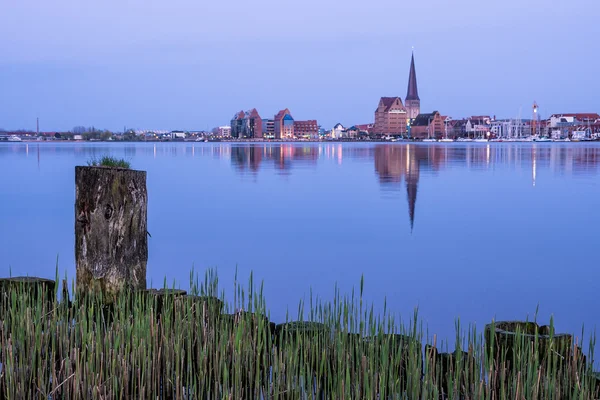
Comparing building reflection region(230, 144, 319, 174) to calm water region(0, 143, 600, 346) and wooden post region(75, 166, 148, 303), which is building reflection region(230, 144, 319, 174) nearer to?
calm water region(0, 143, 600, 346)

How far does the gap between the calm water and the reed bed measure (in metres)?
2.18

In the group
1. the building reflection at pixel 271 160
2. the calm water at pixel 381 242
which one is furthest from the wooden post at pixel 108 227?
the building reflection at pixel 271 160

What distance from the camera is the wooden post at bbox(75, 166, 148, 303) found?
7.62 m

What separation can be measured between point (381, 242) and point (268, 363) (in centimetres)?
1243

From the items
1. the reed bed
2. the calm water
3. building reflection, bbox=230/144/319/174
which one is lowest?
the calm water

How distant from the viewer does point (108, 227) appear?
301 inches

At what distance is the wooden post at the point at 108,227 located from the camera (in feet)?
25.0

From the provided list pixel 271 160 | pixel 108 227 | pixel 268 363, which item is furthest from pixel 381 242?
pixel 271 160

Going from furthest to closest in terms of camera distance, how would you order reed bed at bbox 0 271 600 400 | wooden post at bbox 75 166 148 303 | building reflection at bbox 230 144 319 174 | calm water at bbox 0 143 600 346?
building reflection at bbox 230 144 319 174, calm water at bbox 0 143 600 346, wooden post at bbox 75 166 148 303, reed bed at bbox 0 271 600 400

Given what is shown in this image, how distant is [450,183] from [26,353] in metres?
34.5

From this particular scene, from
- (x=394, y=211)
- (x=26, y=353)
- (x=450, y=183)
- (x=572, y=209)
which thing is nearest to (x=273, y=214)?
(x=394, y=211)

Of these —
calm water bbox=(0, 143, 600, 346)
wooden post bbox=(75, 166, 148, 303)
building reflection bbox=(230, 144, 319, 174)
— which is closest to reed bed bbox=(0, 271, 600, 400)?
wooden post bbox=(75, 166, 148, 303)

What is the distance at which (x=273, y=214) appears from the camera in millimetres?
25531

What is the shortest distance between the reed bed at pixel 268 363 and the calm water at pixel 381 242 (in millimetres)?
2182
